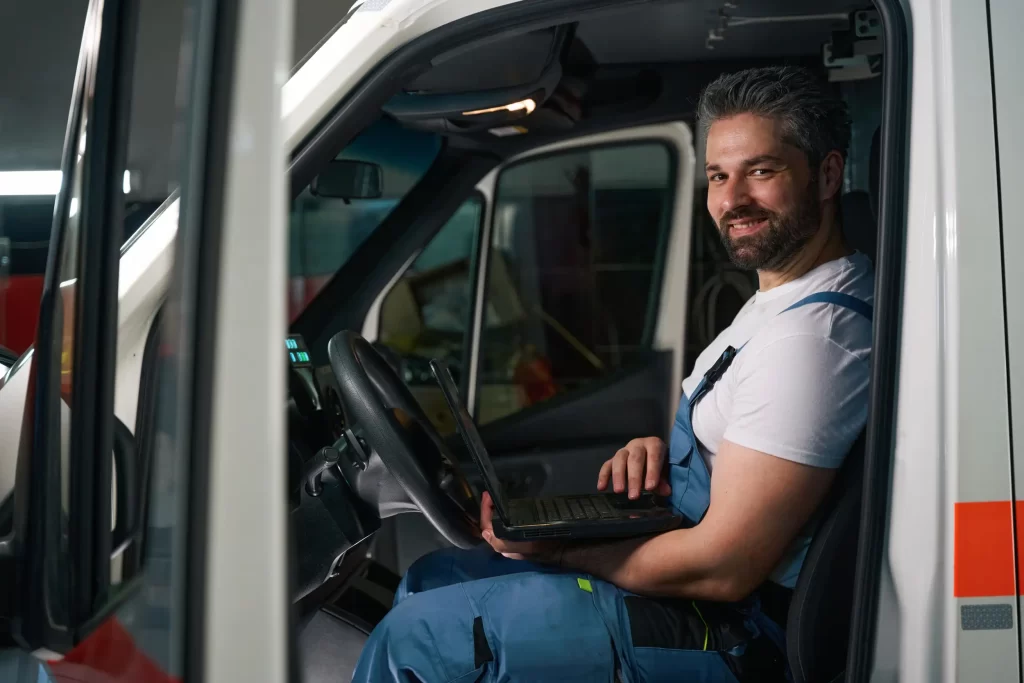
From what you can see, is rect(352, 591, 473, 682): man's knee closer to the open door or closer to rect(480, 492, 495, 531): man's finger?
rect(480, 492, 495, 531): man's finger

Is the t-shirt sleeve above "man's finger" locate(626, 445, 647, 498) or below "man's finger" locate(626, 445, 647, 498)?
above

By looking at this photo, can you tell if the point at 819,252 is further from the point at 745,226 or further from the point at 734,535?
the point at 734,535

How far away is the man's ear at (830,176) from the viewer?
175cm

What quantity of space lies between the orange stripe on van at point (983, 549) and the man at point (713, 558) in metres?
0.28

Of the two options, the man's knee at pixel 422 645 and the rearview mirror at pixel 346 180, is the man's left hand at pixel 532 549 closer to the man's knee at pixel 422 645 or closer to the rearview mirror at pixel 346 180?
the man's knee at pixel 422 645

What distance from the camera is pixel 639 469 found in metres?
1.77

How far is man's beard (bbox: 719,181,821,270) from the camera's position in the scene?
1.71 meters

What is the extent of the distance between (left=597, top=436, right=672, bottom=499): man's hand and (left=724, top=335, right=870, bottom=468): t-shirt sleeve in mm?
324

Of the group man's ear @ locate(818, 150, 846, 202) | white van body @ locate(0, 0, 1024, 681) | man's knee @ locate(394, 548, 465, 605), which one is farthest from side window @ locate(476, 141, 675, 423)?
white van body @ locate(0, 0, 1024, 681)

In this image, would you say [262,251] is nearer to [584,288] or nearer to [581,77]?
[581,77]

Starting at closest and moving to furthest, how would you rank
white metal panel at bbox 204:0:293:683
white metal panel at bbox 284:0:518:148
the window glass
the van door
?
white metal panel at bbox 204:0:293:683 < white metal panel at bbox 284:0:518:148 < the window glass < the van door

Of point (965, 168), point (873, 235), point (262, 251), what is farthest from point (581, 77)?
point (262, 251)

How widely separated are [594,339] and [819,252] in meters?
3.28

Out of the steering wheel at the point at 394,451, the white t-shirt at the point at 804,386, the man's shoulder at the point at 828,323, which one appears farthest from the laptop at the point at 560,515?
the man's shoulder at the point at 828,323
